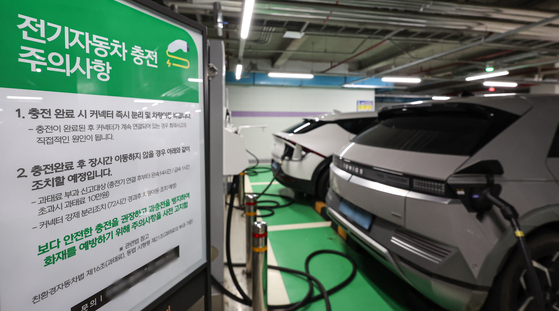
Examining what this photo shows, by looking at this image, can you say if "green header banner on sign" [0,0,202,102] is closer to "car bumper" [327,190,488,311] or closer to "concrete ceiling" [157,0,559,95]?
"car bumper" [327,190,488,311]

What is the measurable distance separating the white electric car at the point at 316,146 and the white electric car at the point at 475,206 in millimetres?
2201

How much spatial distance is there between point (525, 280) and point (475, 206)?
58 cm

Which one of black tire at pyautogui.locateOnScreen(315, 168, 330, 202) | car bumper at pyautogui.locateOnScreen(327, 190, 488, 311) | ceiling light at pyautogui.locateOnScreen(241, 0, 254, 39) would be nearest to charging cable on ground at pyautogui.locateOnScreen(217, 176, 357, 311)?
car bumper at pyautogui.locateOnScreen(327, 190, 488, 311)

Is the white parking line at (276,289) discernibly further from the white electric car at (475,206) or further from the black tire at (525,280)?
the black tire at (525,280)

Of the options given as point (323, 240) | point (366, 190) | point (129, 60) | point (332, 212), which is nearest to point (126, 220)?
point (129, 60)

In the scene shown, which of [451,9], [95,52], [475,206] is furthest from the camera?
[451,9]

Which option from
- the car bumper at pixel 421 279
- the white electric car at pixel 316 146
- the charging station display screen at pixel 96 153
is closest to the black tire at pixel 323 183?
the white electric car at pixel 316 146

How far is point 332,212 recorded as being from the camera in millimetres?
2438

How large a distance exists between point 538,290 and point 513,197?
19.8 inches

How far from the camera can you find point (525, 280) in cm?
150

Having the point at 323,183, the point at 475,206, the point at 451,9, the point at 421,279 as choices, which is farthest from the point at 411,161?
the point at 451,9

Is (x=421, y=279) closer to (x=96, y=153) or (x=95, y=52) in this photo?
(x=96, y=153)

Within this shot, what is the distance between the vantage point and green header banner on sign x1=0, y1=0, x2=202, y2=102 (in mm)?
582

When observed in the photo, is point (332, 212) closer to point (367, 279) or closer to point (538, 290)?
point (367, 279)
